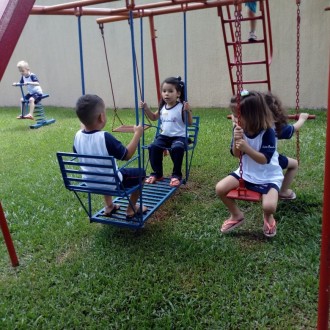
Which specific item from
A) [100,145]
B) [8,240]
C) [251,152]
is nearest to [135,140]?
[100,145]

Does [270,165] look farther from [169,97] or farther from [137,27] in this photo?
[137,27]

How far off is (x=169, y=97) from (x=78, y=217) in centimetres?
154

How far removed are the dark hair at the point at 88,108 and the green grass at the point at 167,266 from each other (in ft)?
3.52

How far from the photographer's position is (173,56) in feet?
29.1

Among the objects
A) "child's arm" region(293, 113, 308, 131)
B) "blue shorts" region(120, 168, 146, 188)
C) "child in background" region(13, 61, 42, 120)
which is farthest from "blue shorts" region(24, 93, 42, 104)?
"child's arm" region(293, 113, 308, 131)

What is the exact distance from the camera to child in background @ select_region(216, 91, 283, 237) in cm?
297

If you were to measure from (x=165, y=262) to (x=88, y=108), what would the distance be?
1.28m

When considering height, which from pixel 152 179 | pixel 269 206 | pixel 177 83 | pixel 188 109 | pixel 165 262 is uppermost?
pixel 177 83

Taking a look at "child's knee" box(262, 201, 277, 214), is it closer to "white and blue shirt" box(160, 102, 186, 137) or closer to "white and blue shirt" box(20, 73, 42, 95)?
"white and blue shirt" box(160, 102, 186, 137)

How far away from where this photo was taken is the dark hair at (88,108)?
9.15ft

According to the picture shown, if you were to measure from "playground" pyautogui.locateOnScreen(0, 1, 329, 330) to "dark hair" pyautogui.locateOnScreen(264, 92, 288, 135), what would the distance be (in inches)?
26.1

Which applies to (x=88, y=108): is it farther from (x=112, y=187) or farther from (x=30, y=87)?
(x=30, y=87)

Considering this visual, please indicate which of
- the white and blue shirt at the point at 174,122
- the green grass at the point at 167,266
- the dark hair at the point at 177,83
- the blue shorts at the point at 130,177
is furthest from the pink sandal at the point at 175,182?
the dark hair at the point at 177,83

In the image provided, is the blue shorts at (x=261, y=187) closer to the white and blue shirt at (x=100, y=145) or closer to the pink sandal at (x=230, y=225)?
the pink sandal at (x=230, y=225)
